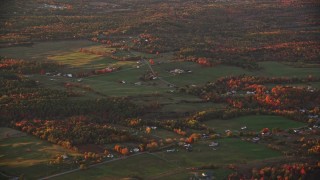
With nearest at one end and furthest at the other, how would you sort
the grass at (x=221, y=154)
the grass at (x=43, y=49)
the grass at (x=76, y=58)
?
the grass at (x=221, y=154) → the grass at (x=76, y=58) → the grass at (x=43, y=49)

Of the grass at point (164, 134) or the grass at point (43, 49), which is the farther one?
the grass at point (43, 49)

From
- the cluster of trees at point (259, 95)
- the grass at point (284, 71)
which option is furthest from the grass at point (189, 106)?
the grass at point (284, 71)

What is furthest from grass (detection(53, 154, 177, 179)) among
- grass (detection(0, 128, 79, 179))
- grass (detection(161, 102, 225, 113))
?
grass (detection(161, 102, 225, 113))

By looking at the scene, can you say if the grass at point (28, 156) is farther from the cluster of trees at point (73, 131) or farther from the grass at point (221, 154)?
the grass at point (221, 154)

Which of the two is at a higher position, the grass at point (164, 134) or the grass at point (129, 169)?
the grass at point (129, 169)

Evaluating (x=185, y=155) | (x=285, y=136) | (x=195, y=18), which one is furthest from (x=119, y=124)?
(x=195, y=18)

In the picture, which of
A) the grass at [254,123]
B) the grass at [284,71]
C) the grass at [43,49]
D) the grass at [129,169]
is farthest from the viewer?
the grass at [43,49]

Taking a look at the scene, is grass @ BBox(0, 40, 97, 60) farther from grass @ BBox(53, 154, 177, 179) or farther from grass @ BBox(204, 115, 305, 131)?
grass @ BBox(53, 154, 177, 179)
